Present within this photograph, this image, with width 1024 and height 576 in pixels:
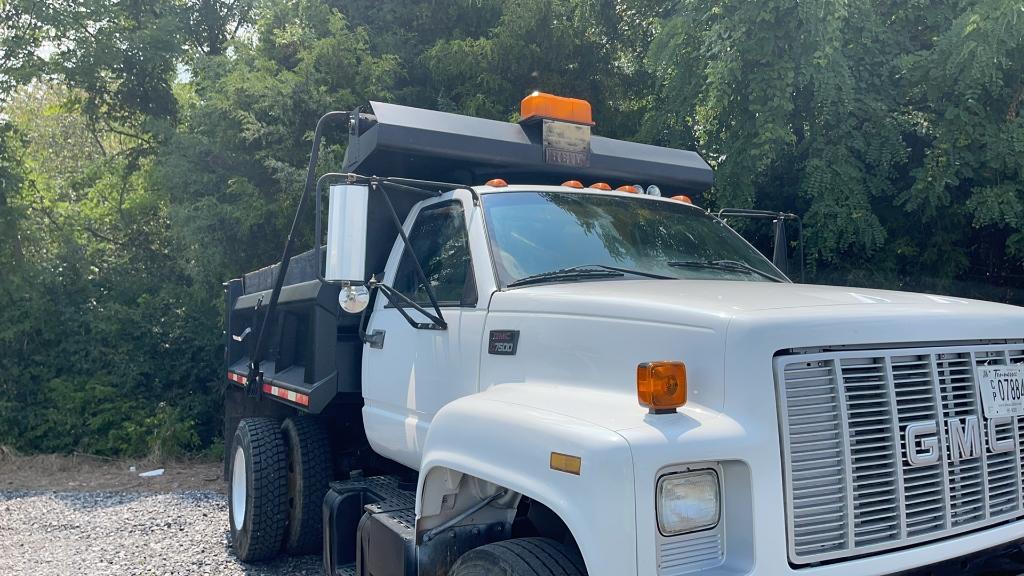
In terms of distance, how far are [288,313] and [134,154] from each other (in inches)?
458

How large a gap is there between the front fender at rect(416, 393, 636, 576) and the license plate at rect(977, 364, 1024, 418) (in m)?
1.37

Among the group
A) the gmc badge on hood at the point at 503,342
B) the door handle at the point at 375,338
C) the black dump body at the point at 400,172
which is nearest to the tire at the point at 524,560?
the gmc badge on hood at the point at 503,342

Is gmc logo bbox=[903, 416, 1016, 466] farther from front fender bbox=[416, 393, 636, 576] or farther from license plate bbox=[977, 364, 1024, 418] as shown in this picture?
front fender bbox=[416, 393, 636, 576]

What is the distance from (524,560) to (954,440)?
1.45 m

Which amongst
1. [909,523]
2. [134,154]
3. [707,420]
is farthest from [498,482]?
[134,154]

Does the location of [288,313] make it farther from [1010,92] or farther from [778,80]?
[1010,92]

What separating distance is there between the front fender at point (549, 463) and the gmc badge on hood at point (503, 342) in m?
0.25

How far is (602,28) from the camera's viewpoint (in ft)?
41.0

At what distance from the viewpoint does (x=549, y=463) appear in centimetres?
268

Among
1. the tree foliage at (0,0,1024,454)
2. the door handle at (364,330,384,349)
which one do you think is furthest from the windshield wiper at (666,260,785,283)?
the tree foliage at (0,0,1024,454)

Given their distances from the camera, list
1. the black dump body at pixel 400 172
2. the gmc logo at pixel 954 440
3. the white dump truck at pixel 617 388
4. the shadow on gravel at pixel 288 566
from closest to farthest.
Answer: the white dump truck at pixel 617 388
the gmc logo at pixel 954 440
the black dump body at pixel 400 172
the shadow on gravel at pixel 288 566

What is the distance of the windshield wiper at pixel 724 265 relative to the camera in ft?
13.3

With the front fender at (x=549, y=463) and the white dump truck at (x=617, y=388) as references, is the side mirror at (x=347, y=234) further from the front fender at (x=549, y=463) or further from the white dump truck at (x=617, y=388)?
the front fender at (x=549, y=463)

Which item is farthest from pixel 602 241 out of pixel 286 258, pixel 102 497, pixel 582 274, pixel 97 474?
pixel 97 474
